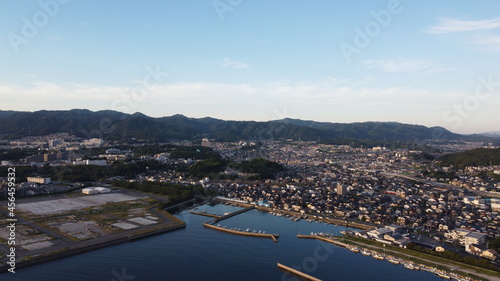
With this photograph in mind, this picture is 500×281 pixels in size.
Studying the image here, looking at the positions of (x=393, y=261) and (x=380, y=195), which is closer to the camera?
(x=393, y=261)

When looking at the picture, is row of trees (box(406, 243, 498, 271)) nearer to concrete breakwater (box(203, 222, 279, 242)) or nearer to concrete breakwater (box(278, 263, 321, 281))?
concrete breakwater (box(278, 263, 321, 281))

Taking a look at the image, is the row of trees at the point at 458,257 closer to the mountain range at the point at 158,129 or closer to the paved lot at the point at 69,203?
the paved lot at the point at 69,203

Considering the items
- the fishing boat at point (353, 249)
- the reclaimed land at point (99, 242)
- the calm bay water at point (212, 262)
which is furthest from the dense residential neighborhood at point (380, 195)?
the reclaimed land at point (99, 242)

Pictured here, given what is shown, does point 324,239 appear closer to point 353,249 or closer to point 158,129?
point 353,249

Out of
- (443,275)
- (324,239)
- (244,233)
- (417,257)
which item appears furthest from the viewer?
(244,233)

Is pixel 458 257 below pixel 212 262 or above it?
above

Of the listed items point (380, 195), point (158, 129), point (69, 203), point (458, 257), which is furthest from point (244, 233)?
point (158, 129)
